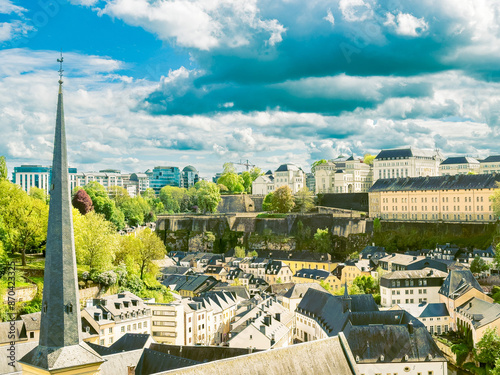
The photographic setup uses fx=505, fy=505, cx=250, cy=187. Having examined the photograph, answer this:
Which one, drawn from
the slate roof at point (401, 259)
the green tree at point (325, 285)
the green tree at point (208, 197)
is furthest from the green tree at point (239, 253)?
the slate roof at point (401, 259)

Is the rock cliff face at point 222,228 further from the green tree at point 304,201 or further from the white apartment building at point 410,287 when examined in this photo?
the white apartment building at point 410,287

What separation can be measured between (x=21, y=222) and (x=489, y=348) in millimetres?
38309

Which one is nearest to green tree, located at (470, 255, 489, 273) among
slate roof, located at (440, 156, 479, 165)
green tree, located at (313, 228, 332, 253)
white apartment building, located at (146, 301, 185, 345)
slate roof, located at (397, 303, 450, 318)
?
slate roof, located at (397, 303, 450, 318)

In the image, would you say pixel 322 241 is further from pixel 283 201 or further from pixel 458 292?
pixel 458 292

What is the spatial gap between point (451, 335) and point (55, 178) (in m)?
44.4

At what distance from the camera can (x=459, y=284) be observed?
2009 inches

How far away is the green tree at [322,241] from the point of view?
91562mm

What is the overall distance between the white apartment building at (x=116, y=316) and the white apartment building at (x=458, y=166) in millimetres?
99796

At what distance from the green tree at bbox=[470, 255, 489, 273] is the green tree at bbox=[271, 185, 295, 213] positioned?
5120cm

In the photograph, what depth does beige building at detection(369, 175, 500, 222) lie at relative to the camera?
Result: 8138 centimetres

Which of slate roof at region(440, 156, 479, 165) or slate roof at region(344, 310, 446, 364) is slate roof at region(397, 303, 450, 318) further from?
slate roof at region(440, 156, 479, 165)

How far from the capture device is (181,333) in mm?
43531

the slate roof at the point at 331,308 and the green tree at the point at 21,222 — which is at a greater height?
the green tree at the point at 21,222

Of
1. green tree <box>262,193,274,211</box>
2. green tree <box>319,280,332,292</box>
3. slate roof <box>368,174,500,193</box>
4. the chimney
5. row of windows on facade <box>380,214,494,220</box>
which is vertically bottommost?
green tree <box>319,280,332,292</box>
